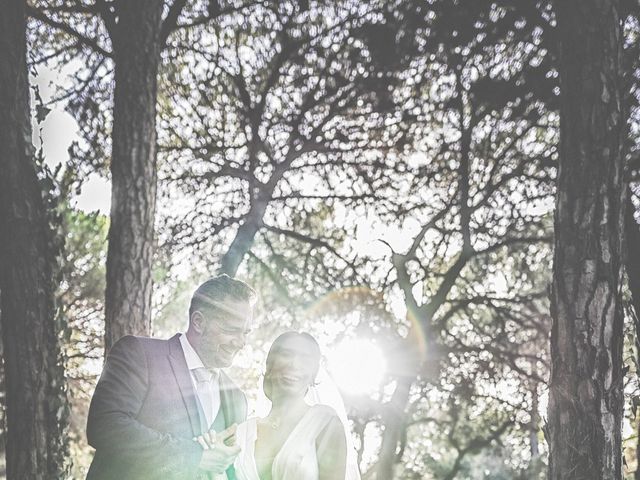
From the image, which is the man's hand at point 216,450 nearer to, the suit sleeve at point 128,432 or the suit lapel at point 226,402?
the suit sleeve at point 128,432

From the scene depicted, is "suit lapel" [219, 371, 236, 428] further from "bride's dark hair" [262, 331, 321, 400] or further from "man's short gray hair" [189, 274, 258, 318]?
"bride's dark hair" [262, 331, 321, 400]

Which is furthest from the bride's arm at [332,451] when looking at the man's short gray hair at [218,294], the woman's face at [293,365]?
the man's short gray hair at [218,294]

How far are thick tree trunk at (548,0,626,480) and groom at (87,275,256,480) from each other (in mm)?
2081

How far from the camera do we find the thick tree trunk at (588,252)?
4.12m

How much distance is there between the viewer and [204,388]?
3170 mm

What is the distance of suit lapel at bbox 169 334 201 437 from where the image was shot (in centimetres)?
297

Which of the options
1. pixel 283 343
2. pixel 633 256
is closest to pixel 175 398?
pixel 283 343

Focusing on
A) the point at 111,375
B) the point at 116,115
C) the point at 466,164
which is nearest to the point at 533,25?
the point at 466,164

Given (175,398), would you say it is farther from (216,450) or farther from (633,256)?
(633,256)

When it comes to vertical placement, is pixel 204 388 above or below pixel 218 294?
below

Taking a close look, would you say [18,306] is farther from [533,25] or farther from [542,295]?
[542,295]

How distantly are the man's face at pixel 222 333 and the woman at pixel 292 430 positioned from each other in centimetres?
75

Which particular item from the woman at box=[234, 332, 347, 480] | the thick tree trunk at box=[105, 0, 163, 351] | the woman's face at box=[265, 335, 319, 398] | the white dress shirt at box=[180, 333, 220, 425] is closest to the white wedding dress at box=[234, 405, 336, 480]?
the woman at box=[234, 332, 347, 480]

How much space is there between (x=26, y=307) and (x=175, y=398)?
2.13 m
